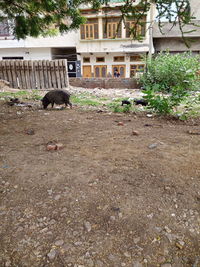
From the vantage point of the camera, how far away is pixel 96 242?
58.7 inches

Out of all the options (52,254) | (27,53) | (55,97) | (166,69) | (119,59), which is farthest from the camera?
(27,53)

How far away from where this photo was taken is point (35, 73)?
10.9 meters

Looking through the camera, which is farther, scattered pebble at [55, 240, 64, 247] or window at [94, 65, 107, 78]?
window at [94, 65, 107, 78]

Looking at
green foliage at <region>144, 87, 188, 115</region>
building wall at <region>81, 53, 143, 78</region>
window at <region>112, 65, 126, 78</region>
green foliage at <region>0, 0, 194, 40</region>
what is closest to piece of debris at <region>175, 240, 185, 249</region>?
green foliage at <region>144, 87, 188, 115</region>

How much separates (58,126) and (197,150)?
8.41 feet

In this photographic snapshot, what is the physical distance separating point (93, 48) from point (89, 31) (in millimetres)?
1494

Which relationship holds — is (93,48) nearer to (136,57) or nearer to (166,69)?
(136,57)

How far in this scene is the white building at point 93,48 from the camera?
17891 mm

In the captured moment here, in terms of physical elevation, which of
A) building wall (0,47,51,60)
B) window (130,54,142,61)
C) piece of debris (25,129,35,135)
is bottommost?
piece of debris (25,129,35,135)

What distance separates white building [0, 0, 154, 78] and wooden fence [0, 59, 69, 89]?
28.3 ft

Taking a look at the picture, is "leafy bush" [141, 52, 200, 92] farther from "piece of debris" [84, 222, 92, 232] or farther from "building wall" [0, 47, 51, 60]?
"building wall" [0, 47, 51, 60]

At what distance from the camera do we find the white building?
1789cm

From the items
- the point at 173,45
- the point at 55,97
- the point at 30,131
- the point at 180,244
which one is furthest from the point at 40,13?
the point at 173,45

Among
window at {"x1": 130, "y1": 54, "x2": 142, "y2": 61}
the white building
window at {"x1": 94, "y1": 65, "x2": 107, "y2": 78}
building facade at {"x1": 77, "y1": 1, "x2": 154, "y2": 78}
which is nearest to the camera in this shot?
building facade at {"x1": 77, "y1": 1, "x2": 154, "y2": 78}
